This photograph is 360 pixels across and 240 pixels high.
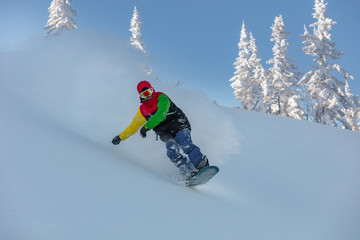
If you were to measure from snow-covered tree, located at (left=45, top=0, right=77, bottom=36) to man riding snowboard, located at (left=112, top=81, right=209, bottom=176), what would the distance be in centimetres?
2176

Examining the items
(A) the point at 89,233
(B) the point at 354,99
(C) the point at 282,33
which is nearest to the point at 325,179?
(A) the point at 89,233

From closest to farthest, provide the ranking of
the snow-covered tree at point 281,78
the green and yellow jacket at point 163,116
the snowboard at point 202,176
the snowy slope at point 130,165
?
the snowy slope at point 130,165 → the snowboard at point 202,176 → the green and yellow jacket at point 163,116 → the snow-covered tree at point 281,78

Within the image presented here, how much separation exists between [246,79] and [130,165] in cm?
2520

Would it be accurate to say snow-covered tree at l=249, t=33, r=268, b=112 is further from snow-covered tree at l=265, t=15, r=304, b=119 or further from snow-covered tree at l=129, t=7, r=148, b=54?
snow-covered tree at l=129, t=7, r=148, b=54

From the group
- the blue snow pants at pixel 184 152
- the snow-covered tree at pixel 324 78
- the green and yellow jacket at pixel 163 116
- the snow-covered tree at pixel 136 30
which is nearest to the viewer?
the blue snow pants at pixel 184 152

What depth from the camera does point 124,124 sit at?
5219 mm

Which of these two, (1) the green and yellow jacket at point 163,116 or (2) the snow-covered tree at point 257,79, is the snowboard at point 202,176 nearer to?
(1) the green and yellow jacket at point 163,116

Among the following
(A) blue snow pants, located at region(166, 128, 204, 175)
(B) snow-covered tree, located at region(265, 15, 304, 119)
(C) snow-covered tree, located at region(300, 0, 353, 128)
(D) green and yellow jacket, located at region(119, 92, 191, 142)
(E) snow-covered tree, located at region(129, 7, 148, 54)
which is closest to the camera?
(A) blue snow pants, located at region(166, 128, 204, 175)

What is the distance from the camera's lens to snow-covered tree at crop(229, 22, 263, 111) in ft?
83.3

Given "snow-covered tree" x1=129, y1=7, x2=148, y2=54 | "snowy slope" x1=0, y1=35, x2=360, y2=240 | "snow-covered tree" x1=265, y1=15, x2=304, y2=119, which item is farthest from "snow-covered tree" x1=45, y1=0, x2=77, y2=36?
"snow-covered tree" x1=265, y1=15, x2=304, y2=119

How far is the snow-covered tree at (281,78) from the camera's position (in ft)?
78.5

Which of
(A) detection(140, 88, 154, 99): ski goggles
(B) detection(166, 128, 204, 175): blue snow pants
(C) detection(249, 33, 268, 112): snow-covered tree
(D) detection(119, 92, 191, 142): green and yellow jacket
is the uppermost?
(C) detection(249, 33, 268, 112): snow-covered tree

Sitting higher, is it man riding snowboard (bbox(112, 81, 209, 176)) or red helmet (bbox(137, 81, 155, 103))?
red helmet (bbox(137, 81, 155, 103))

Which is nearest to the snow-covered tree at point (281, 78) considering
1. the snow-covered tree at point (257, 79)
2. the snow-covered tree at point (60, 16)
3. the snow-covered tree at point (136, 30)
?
the snow-covered tree at point (257, 79)
